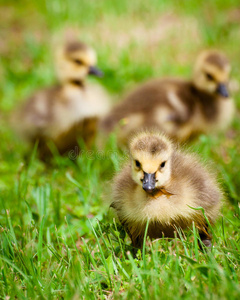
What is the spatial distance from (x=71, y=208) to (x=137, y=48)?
8.12 feet

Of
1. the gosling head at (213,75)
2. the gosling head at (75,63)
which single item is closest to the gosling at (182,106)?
the gosling head at (213,75)

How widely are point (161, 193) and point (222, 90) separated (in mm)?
1716

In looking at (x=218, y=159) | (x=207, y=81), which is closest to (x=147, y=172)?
(x=218, y=159)

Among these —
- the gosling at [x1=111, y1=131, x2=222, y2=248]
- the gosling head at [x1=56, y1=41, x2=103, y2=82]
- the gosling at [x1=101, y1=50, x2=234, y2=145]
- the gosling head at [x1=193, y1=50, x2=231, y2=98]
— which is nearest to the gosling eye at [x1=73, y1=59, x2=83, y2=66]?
the gosling head at [x1=56, y1=41, x2=103, y2=82]

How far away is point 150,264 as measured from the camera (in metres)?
1.38

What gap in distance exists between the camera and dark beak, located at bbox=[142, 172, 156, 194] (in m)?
1.45

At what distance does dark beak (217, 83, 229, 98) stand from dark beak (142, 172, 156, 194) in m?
1.73

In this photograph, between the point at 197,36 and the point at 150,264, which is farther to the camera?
the point at 197,36

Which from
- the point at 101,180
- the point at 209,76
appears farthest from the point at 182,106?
the point at 101,180

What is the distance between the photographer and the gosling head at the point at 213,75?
3080mm

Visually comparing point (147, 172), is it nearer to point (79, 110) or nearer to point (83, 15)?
point (79, 110)

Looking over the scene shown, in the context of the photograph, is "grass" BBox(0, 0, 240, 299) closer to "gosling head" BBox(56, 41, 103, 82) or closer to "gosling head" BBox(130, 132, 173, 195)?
"gosling head" BBox(130, 132, 173, 195)

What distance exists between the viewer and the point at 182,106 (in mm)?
2947

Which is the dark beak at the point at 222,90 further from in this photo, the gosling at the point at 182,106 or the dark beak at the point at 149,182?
the dark beak at the point at 149,182
